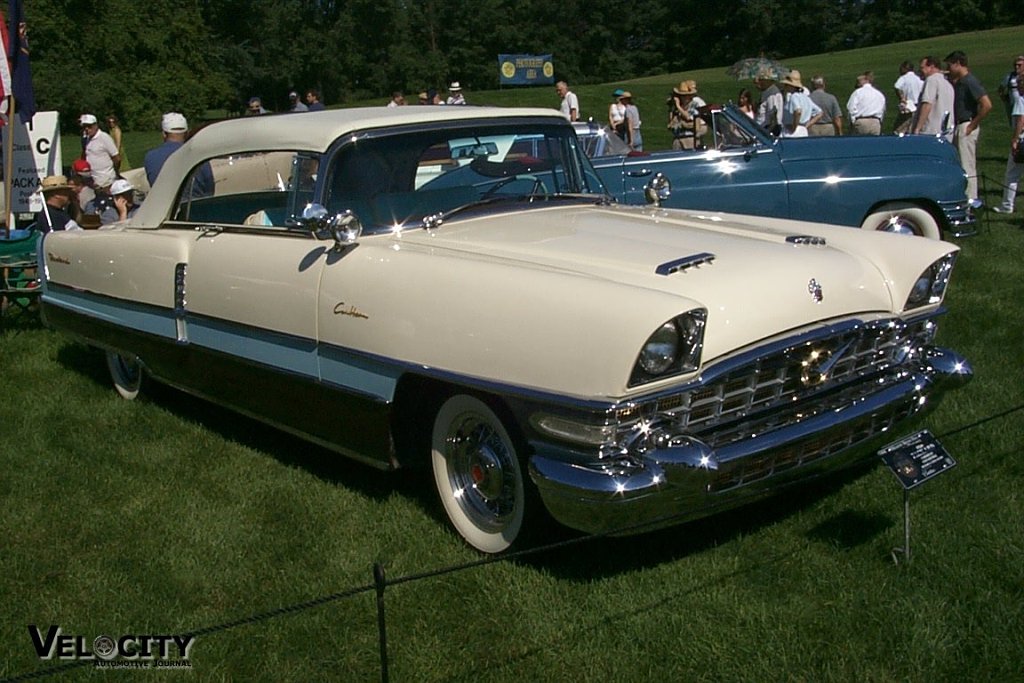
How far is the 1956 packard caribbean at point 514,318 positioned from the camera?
3.34 m

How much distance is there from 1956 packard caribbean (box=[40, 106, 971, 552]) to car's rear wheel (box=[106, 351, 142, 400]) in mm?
756

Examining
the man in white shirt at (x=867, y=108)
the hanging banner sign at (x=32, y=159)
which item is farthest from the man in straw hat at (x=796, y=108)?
the hanging banner sign at (x=32, y=159)

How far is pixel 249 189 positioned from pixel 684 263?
7.90 feet

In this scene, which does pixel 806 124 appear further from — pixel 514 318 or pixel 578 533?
pixel 514 318

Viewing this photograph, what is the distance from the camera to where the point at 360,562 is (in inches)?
157

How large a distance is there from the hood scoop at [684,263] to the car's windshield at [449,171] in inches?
47.1

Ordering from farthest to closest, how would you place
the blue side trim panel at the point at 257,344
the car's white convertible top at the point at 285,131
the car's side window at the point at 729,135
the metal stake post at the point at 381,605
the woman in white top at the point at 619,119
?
the woman in white top at the point at 619,119
the car's side window at the point at 729,135
the car's white convertible top at the point at 285,131
the blue side trim panel at the point at 257,344
the metal stake post at the point at 381,605

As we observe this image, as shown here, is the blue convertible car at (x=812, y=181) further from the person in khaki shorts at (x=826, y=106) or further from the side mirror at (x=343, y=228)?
the person in khaki shorts at (x=826, y=106)

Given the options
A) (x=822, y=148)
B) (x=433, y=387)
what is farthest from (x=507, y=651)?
(x=822, y=148)

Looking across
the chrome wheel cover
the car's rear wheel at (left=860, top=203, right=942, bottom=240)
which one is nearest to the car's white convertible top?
the chrome wheel cover

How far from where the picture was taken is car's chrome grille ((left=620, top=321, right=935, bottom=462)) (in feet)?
11.2

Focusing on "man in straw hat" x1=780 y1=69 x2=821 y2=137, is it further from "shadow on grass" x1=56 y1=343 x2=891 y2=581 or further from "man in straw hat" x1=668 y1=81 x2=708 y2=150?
"shadow on grass" x1=56 y1=343 x2=891 y2=581

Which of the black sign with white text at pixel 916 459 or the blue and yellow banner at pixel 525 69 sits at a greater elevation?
the black sign with white text at pixel 916 459

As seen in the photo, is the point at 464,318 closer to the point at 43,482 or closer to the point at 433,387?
the point at 433,387
